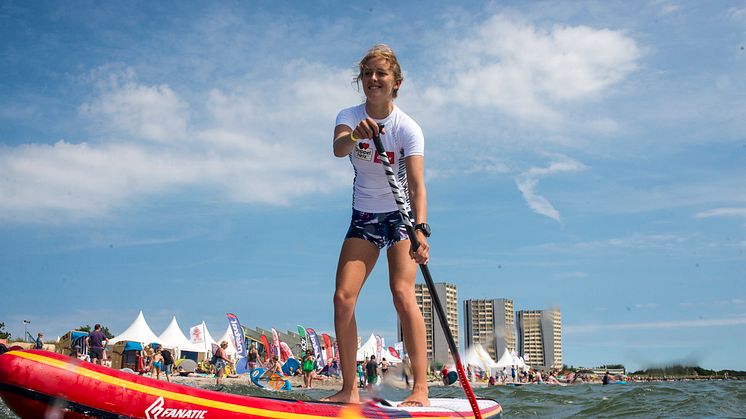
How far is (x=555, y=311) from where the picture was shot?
972 cm

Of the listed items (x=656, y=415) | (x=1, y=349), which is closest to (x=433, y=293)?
(x=1, y=349)

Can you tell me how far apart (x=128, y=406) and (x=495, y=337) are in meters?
5.80

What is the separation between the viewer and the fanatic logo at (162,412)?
343cm

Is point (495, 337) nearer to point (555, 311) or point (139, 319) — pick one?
point (555, 311)

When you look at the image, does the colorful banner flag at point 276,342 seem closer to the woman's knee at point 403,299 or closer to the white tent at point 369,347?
the white tent at point 369,347

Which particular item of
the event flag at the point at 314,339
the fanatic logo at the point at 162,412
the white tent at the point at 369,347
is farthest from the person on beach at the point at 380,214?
the white tent at the point at 369,347

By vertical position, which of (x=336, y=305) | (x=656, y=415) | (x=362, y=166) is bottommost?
(x=656, y=415)

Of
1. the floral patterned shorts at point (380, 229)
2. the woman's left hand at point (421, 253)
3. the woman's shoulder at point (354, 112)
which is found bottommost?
the woman's left hand at point (421, 253)

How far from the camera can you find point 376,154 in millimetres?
4945

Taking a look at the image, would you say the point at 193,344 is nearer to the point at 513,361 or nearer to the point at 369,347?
the point at 369,347

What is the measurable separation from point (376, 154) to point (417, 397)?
1900mm

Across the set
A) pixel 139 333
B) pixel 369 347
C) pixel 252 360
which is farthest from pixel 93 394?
pixel 369 347

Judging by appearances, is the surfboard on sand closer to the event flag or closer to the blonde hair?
the event flag

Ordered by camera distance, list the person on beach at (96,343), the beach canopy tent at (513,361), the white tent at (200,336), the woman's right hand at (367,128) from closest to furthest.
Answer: the woman's right hand at (367,128) → the person on beach at (96,343) → the white tent at (200,336) → the beach canopy tent at (513,361)
